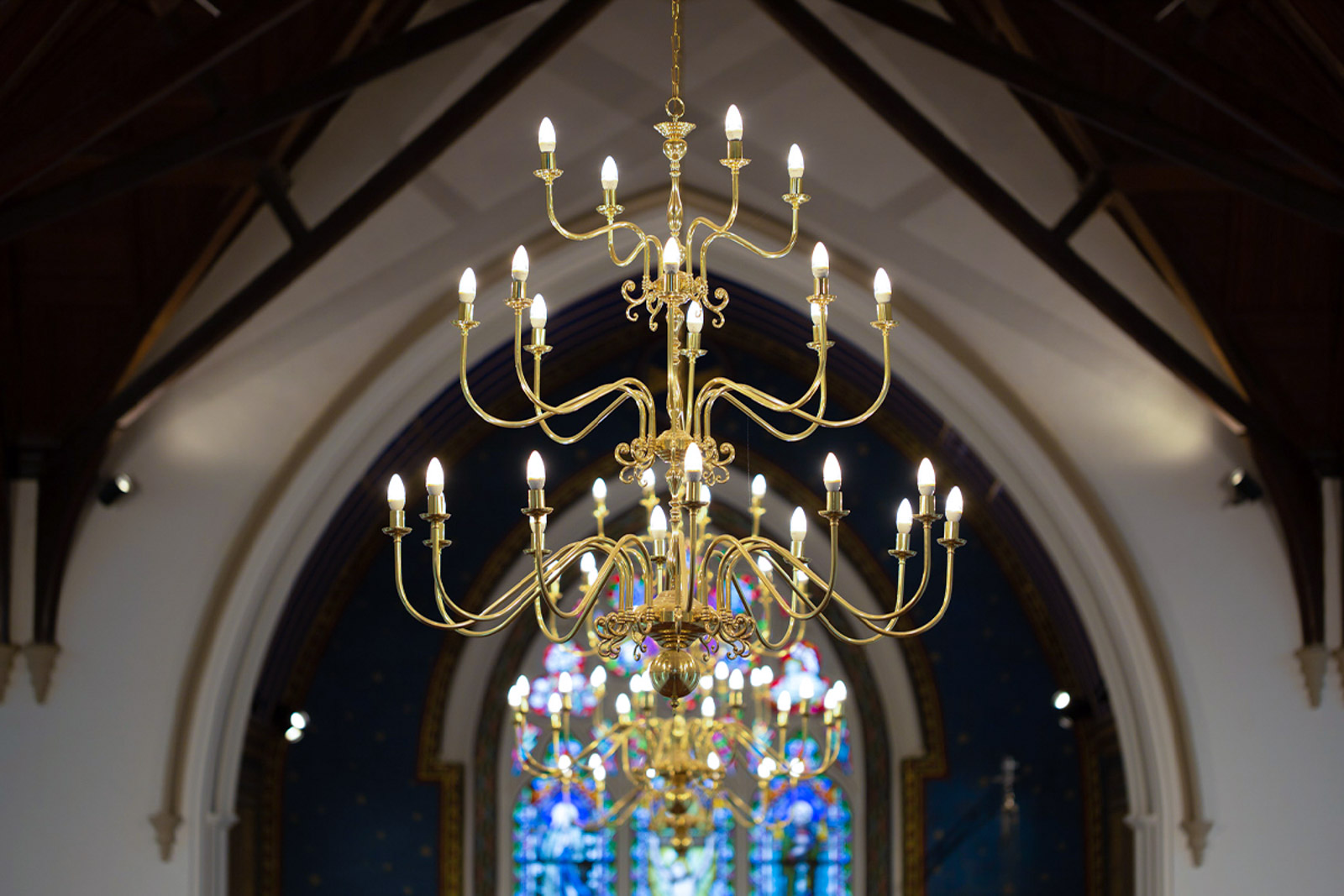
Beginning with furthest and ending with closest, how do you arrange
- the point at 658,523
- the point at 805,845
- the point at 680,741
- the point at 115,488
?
1. the point at 805,845
2. the point at 680,741
3. the point at 115,488
4. the point at 658,523

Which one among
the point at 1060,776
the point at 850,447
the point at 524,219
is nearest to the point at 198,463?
the point at 524,219

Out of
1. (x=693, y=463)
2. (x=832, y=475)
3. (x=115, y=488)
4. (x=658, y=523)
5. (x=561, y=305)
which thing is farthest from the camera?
(x=561, y=305)

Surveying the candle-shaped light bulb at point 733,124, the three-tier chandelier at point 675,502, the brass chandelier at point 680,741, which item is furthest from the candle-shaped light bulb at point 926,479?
the brass chandelier at point 680,741

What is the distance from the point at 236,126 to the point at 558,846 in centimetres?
667

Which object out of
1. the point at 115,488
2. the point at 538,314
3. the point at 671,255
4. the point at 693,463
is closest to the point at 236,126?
the point at 538,314

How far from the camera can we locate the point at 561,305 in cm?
945

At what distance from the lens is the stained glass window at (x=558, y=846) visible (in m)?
11.9

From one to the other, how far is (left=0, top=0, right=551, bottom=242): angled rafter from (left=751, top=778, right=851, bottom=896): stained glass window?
649 centimetres

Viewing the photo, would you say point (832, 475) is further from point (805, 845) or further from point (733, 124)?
point (805, 845)

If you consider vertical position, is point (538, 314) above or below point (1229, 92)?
below

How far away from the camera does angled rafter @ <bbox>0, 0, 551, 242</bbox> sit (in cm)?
661

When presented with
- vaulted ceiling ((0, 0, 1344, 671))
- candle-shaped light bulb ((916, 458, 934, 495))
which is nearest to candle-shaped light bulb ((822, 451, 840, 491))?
candle-shaped light bulb ((916, 458, 934, 495))

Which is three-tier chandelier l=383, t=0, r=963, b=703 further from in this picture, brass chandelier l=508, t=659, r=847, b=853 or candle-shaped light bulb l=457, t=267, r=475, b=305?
brass chandelier l=508, t=659, r=847, b=853

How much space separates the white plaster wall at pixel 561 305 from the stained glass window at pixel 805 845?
318 cm
